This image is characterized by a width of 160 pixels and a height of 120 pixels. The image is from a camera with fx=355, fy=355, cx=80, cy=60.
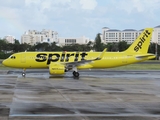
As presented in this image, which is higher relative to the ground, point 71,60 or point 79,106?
point 71,60

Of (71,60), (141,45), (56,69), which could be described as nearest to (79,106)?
(56,69)

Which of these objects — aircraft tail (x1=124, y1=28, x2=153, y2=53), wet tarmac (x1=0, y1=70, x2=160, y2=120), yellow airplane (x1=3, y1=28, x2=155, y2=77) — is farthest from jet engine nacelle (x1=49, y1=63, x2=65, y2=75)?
wet tarmac (x1=0, y1=70, x2=160, y2=120)

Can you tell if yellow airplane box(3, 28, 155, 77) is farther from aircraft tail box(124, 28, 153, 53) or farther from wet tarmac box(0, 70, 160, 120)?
wet tarmac box(0, 70, 160, 120)

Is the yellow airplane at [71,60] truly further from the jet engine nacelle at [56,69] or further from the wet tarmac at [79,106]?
the wet tarmac at [79,106]

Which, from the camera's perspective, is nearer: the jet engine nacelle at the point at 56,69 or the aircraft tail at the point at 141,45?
the jet engine nacelle at the point at 56,69

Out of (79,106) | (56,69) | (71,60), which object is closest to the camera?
(79,106)

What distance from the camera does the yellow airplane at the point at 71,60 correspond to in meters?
37.0

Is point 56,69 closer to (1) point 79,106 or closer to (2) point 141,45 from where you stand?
(2) point 141,45

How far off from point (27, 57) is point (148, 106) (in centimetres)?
2319

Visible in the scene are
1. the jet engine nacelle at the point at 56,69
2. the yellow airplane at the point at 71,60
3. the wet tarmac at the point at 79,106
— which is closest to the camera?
the wet tarmac at the point at 79,106

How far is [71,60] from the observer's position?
38312 mm

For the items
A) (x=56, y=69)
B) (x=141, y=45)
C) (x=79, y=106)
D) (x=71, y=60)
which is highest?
(x=141, y=45)

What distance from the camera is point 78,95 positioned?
20312 millimetres

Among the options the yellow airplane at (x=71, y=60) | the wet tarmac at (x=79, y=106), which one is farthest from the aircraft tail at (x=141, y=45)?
the wet tarmac at (x=79, y=106)
